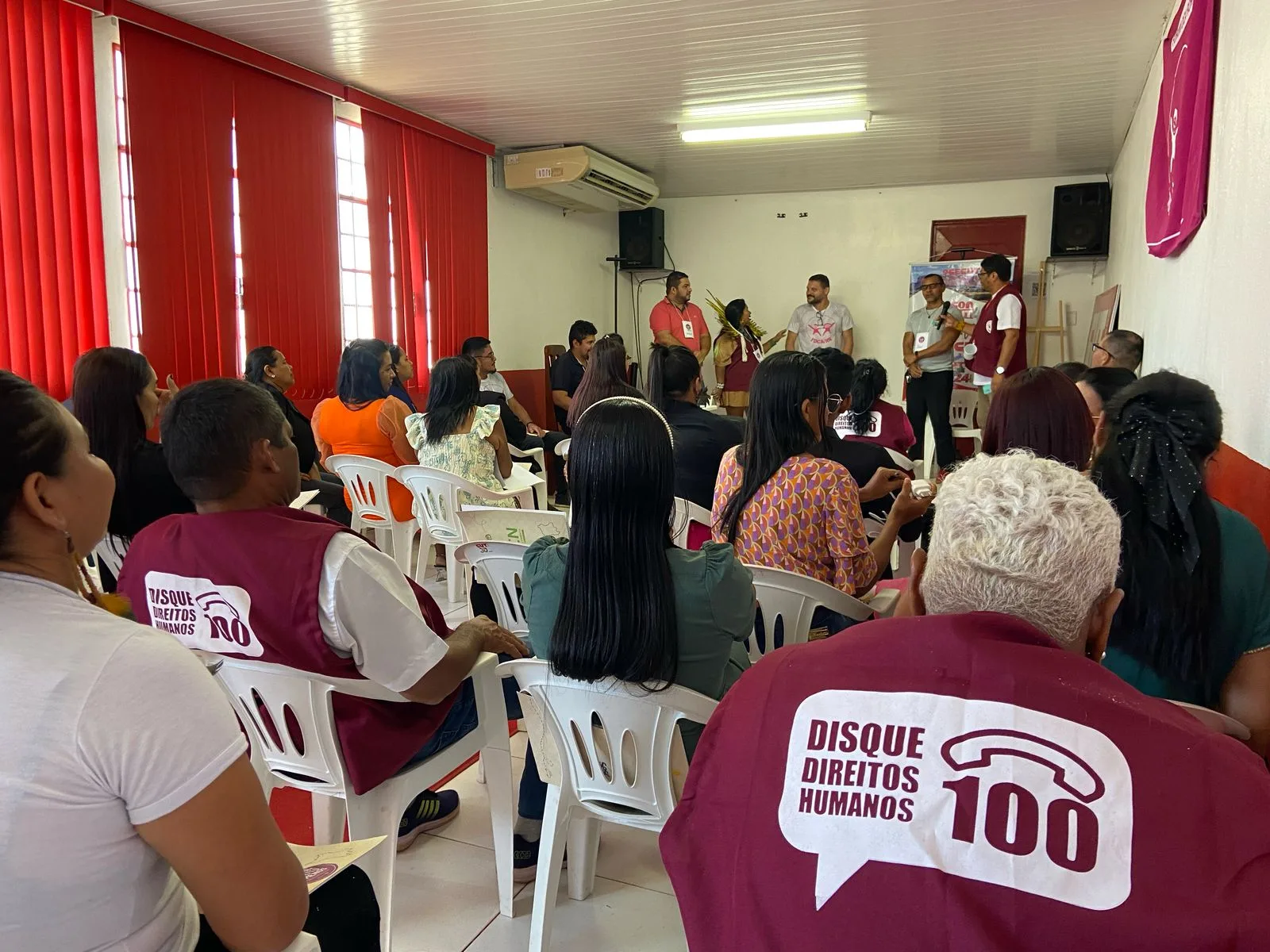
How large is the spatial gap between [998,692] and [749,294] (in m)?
8.95

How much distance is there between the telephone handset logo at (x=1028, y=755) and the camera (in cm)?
74

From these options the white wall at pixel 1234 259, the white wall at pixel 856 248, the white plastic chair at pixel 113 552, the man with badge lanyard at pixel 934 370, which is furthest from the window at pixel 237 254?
the white wall at pixel 856 248

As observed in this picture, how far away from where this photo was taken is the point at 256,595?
160 centimetres

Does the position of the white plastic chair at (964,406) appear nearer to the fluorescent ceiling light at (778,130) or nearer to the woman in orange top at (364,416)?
the fluorescent ceiling light at (778,130)

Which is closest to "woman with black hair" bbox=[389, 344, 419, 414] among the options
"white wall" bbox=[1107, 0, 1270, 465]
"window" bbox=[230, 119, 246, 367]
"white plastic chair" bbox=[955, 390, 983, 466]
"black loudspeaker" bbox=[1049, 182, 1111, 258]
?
"window" bbox=[230, 119, 246, 367]

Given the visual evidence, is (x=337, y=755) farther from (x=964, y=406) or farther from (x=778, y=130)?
(x=964, y=406)

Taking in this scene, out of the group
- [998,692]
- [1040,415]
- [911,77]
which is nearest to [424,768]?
[998,692]

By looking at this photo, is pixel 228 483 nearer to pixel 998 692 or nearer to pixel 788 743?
pixel 788 743

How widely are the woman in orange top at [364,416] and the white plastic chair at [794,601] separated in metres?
2.58

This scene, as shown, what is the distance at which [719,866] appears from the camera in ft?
2.82

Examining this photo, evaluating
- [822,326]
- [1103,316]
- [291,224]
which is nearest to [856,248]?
[822,326]

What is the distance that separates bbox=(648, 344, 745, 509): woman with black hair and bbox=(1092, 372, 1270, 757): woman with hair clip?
1.60 meters

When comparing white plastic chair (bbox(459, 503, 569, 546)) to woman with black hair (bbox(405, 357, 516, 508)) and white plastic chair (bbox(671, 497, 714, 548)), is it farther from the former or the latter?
woman with black hair (bbox(405, 357, 516, 508))

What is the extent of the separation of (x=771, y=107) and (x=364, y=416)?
357 centimetres
